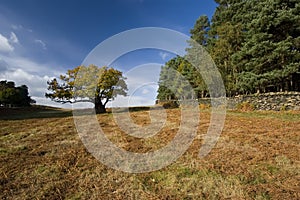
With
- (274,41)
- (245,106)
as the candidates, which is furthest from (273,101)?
(274,41)

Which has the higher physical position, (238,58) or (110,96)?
(238,58)

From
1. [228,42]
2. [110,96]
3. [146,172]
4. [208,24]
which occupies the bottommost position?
[146,172]

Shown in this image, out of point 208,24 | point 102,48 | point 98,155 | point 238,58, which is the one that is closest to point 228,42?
point 238,58

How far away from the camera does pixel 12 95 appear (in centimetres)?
2472

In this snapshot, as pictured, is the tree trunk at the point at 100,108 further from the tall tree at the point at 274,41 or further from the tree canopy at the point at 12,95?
the tree canopy at the point at 12,95

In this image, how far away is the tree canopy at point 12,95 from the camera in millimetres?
24219

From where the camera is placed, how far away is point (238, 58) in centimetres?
1416

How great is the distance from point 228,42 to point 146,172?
17.1 metres

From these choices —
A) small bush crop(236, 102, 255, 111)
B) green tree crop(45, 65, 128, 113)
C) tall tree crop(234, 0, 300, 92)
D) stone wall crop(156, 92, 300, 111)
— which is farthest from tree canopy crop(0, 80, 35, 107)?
tall tree crop(234, 0, 300, 92)

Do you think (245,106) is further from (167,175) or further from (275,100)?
(167,175)

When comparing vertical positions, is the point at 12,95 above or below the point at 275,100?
above

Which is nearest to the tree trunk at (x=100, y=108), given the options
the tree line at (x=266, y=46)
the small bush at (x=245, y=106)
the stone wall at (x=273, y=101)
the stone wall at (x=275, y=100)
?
the stone wall at (x=273, y=101)

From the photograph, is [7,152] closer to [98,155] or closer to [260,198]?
[98,155]

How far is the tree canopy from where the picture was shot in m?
24.2
